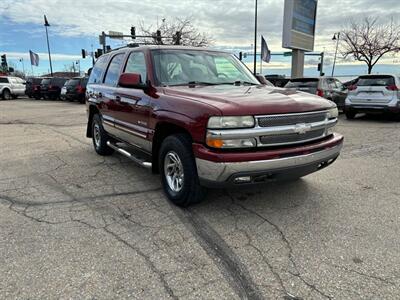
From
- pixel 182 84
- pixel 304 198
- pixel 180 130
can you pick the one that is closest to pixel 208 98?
pixel 180 130

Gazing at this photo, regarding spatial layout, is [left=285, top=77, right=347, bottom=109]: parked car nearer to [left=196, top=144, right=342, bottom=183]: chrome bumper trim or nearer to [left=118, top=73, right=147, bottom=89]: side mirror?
[left=118, top=73, right=147, bottom=89]: side mirror

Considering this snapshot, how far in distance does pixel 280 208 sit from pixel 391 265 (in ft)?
4.58

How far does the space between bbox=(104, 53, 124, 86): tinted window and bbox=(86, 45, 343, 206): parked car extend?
0.23 meters

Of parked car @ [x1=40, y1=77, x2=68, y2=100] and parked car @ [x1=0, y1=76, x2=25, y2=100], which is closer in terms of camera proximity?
parked car @ [x1=40, y1=77, x2=68, y2=100]

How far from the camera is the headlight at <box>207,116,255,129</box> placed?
3.42 metres

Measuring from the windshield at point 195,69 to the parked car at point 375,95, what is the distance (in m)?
8.02

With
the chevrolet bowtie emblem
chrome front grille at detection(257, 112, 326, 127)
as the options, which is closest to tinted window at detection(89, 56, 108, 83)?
chrome front grille at detection(257, 112, 326, 127)

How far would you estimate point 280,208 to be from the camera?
162 inches

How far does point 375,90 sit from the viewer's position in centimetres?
1166

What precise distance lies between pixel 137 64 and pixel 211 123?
87.7 inches

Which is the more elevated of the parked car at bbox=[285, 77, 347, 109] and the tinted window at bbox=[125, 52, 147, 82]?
the tinted window at bbox=[125, 52, 147, 82]

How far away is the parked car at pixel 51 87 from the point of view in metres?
27.4

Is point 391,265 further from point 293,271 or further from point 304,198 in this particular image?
point 304,198

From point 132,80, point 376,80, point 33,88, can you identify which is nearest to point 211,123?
point 132,80
